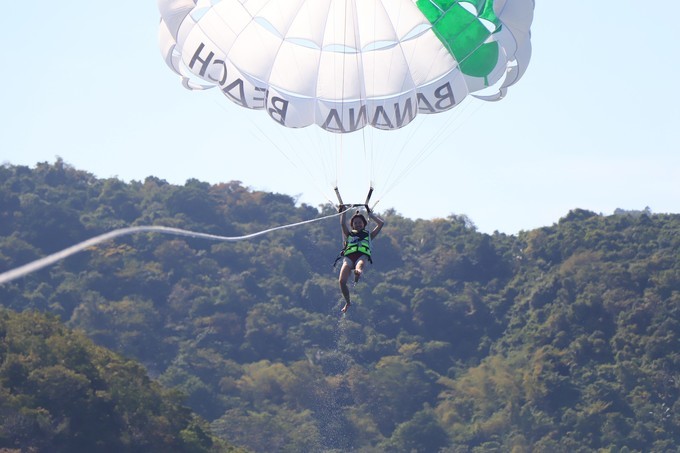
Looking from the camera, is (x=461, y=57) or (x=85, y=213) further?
(x=85, y=213)

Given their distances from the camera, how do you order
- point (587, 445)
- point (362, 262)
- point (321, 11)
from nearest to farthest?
point (362, 262), point (321, 11), point (587, 445)

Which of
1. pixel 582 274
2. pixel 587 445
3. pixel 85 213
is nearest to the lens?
pixel 587 445

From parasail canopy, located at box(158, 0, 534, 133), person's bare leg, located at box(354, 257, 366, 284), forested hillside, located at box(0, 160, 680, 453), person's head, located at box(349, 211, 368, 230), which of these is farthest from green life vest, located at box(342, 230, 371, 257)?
forested hillside, located at box(0, 160, 680, 453)

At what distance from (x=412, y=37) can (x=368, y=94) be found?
4.62 feet

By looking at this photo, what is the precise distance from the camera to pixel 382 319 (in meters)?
83.9

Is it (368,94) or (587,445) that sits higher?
(368,94)

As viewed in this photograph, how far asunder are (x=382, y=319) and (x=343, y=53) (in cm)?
5542

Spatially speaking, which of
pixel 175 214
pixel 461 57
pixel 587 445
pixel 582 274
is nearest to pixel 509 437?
pixel 587 445

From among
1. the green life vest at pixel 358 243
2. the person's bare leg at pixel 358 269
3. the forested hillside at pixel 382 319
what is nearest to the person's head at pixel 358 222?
the green life vest at pixel 358 243

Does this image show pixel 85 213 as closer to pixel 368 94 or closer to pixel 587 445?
pixel 587 445

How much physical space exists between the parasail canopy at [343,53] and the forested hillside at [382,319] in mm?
39822

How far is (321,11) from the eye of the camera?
2891cm

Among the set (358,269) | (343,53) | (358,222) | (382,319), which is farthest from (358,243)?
(382,319)

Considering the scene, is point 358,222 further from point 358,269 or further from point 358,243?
point 358,269
